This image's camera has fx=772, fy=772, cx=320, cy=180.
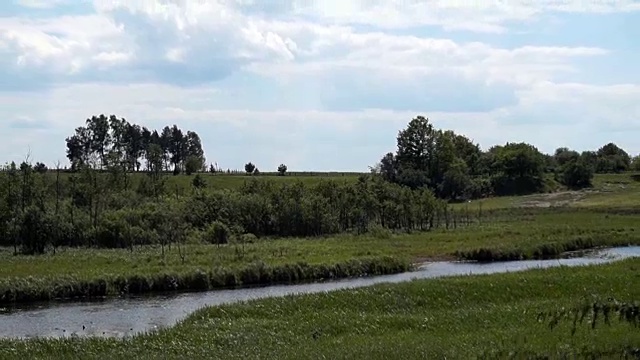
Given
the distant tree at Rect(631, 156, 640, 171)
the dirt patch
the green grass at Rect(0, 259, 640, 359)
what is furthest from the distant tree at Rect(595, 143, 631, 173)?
the green grass at Rect(0, 259, 640, 359)

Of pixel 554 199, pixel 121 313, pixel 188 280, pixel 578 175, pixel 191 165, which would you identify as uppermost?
pixel 191 165

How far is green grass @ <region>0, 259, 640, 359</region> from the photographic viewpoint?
2041 centimetres

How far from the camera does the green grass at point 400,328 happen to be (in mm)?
20406

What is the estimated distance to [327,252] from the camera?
59.3 m

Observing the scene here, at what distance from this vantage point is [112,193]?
293 ft

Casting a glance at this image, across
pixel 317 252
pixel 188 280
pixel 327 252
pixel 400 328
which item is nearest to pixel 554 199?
pixel 327 252

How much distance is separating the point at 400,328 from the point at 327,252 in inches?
1331

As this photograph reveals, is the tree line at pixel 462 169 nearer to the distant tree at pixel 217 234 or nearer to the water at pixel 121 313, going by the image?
the distant tree at pixel 217 234

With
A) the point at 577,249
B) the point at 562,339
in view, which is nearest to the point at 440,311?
the point at 562,339

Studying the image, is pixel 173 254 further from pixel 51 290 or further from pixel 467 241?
pixel 467 241

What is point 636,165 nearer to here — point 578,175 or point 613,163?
point 613,163

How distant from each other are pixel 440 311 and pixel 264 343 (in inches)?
321

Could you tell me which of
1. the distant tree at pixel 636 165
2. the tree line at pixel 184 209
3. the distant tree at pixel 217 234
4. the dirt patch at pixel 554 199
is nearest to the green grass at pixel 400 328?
the tree line at pixel 184 209

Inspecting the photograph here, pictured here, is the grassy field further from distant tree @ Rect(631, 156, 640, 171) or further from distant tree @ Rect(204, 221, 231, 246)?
distant tree @ Rect(631, 156, 640, 171)
